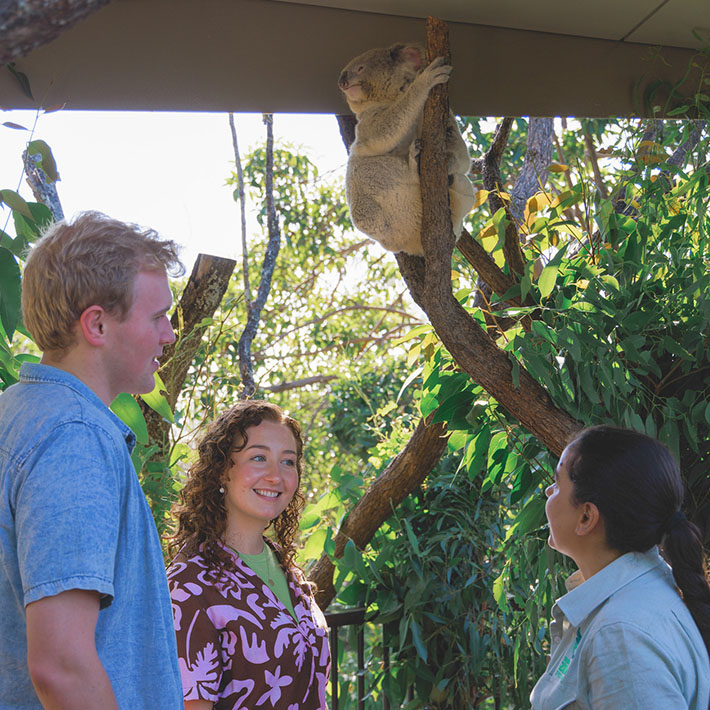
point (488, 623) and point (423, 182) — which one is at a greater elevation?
point (423, 182)

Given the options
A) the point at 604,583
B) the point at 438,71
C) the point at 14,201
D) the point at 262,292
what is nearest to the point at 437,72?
the point at 438,71

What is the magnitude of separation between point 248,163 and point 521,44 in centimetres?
480

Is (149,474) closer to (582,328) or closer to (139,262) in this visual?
(582,328)

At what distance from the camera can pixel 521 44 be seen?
7.22ft

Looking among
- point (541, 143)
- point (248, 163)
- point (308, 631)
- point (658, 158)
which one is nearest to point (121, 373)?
point (308, 631)

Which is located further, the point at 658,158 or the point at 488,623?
the point at 488,623

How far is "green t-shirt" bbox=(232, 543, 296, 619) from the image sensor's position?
5.72 ft

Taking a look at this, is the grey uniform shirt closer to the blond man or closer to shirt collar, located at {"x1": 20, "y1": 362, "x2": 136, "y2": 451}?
the blond man

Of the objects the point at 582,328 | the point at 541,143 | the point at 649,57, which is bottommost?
the point at 582,328

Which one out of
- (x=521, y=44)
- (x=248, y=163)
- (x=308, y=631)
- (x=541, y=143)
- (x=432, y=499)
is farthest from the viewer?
(x=248, y=163)

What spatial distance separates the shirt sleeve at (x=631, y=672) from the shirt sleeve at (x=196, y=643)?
29.2 inches

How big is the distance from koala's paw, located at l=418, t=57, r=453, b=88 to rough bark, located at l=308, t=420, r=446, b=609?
1.25m

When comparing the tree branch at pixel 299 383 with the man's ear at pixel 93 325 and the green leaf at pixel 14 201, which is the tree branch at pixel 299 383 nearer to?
the green leaf at pixel 14 201

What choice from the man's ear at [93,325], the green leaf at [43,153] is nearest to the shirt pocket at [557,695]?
the man's ear at [93,325]
